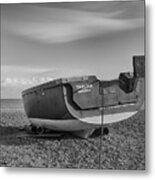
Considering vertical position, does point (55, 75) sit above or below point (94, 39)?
below

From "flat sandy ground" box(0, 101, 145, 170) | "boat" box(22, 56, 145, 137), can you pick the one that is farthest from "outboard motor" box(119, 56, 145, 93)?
"flat sandy ground" box(0, 101, 145, 170)

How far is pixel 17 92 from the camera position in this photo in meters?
1.98

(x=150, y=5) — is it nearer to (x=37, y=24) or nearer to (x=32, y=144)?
(x=37, y=24)

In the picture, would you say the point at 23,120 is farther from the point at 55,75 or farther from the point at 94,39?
the point at 94,39

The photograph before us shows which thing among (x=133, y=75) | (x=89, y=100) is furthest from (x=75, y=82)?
(x=133, y=75)

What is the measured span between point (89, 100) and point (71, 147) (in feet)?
0.73

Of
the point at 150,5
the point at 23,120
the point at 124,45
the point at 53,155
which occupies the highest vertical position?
the point at 150,5

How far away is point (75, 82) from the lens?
195cm

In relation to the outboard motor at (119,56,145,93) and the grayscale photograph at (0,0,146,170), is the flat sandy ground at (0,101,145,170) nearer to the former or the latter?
the grayscale photograph at (0,0,146,170)

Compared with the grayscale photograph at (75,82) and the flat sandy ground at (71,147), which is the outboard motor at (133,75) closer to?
the grayscale photograph at (75,82)

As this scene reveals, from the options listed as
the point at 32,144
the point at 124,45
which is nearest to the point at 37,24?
the point at 124,45

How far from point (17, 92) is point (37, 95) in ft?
0.29

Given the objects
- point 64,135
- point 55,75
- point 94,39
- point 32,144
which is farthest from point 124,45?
point 32,144

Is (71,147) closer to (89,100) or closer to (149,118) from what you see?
(89,100)
